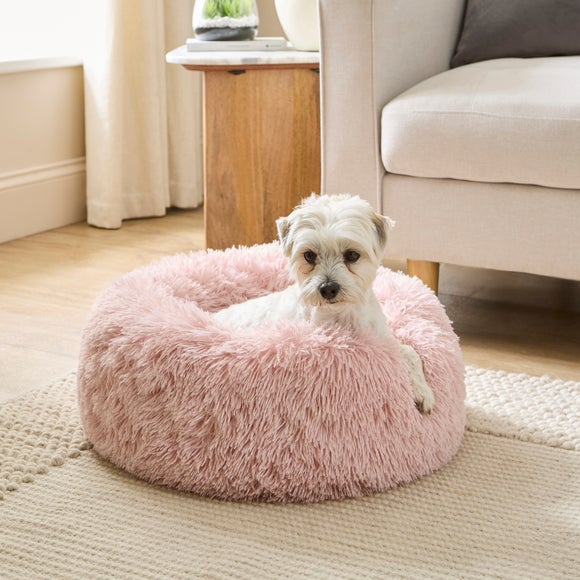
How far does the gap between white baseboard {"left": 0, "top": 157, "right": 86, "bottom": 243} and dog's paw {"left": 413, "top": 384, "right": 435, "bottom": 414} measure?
76.4 inches

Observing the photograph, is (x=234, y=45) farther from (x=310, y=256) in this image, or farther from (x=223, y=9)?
(x=310, y=256)

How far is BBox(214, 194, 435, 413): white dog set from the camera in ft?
4.60

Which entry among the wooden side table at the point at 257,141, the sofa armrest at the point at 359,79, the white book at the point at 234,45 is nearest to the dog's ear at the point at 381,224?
the sofa armrest at the point at 359,79

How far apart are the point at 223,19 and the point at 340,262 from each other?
1.44m

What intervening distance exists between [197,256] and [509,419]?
2.39 feet

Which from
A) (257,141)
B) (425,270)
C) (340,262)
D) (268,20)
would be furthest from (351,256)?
(268,20)

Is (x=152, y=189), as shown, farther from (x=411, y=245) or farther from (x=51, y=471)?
(x=51, y=471)

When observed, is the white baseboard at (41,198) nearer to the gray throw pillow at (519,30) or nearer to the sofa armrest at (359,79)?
the sofa armrest at (359,79)

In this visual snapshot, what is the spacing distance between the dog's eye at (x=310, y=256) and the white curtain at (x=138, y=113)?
1.86m

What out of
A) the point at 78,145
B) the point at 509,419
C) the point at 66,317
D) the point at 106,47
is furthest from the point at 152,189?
the point at 509,419

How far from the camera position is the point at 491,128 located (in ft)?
6.25

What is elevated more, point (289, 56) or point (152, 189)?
point (289, 56)

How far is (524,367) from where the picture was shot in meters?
1.94

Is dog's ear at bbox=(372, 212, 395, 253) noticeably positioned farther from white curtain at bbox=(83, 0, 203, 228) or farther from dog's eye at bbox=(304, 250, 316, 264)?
white curtain at bbox=(83, 0, 203, 228)
